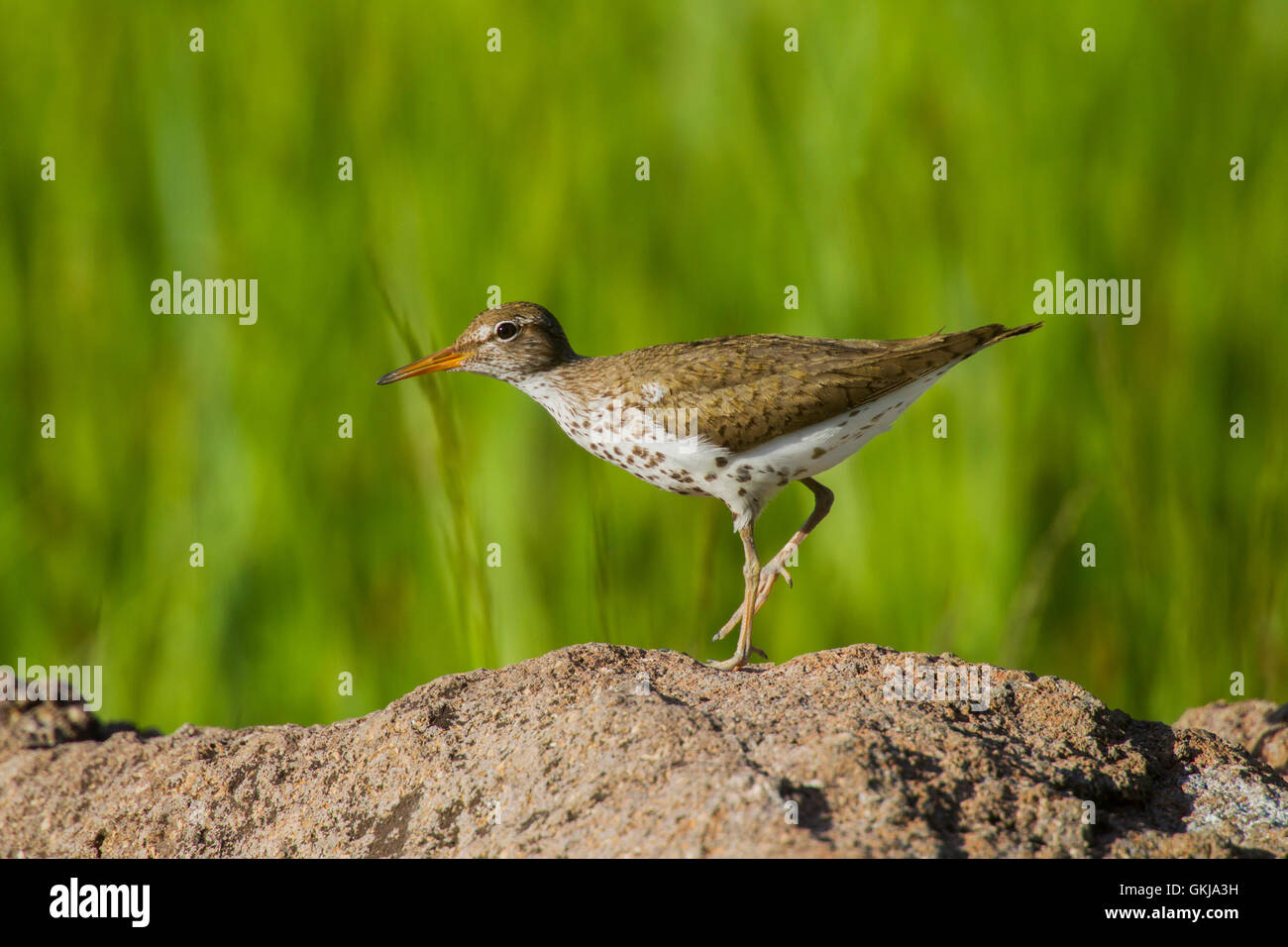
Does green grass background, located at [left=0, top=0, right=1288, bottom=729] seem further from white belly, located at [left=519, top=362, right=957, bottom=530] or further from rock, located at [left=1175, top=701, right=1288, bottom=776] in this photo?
white belly, located at [left=519, top=362, right=957, bottom=530]

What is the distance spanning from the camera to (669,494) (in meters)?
7.08

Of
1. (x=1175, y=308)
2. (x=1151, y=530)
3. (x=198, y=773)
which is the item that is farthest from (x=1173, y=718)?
(x=198, y=773)

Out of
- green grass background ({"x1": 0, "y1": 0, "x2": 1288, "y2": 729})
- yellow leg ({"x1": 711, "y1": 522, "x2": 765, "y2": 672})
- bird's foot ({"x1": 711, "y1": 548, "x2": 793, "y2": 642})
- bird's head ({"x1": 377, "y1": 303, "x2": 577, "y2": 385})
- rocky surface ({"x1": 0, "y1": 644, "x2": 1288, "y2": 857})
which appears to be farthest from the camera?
green grass background ({"x1": 0, "y1": 0, "x2": 1288, "y2": 729})

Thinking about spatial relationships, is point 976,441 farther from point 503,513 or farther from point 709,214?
point 503,513

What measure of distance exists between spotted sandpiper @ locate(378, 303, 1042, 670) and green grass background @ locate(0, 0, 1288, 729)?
1.19m

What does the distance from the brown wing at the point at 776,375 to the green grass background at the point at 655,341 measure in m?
1.33

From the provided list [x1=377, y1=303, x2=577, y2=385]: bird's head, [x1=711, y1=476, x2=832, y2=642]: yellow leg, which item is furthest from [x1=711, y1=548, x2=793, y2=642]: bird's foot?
[x1=377, y1=303, x2=577, y2=385]: bird's head

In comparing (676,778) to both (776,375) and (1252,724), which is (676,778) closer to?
(776,375)

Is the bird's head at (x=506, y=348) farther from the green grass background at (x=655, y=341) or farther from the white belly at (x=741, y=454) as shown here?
the green grass background at (x=655, y=341)

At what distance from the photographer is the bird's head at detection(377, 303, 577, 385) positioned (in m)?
6.09

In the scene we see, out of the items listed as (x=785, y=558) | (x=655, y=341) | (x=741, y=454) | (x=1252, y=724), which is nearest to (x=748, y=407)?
(x=741, y=454)

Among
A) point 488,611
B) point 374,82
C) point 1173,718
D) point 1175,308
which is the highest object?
point 374,82

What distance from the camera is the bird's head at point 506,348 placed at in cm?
609

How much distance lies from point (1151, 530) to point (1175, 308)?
4.72ft
